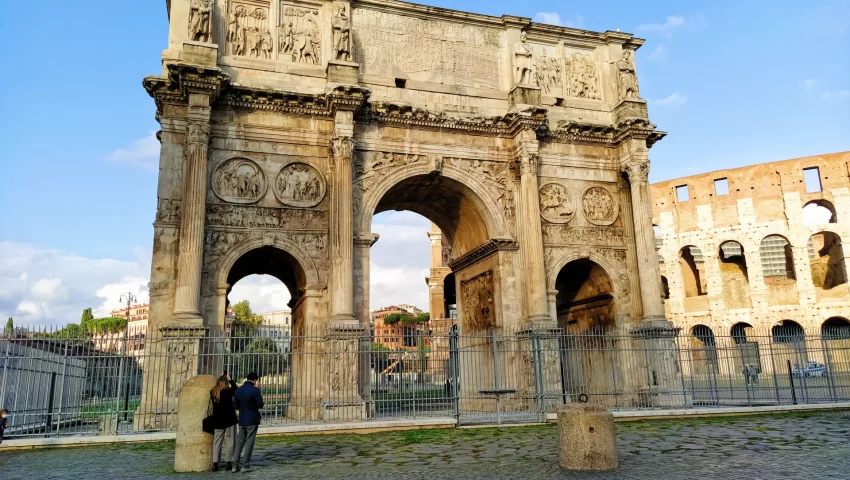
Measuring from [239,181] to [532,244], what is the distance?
25.6 ft

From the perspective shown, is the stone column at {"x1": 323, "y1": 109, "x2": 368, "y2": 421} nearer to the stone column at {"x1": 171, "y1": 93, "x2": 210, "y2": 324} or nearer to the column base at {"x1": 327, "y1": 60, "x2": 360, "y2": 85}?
the column base at {"x1": 327, "y1": 60, "x2": 360, "y2": 85}

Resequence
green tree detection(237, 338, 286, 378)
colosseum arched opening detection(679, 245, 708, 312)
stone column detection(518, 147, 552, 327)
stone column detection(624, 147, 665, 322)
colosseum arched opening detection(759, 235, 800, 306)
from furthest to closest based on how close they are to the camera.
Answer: colosseum arched opening detection(679, 245, 708, 312) < colosseum arched opening detection(759, 235, 800, 306) < stone column detection(624, 147, 665, 322) < stone column detection(518, 147, 552, 327) < green tree detection(237, 338, 286, 378)

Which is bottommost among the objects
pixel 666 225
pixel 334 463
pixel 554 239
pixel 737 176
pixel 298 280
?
pixel 334 463

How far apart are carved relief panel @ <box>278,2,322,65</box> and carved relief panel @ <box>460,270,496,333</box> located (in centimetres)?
773

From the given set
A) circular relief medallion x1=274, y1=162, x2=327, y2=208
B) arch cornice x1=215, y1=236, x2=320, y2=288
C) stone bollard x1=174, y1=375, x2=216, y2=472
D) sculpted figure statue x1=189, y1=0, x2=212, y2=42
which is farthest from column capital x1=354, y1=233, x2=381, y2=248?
stone bollard x1=174, y1=375, x2=216, y2=472

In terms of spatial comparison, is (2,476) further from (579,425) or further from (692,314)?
(692,314)

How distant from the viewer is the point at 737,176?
37812 mm

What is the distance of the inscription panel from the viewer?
685 inches

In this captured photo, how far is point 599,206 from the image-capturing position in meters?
18.5

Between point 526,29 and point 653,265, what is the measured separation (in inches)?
315

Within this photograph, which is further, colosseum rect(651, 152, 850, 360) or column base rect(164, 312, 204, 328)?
colosseum rect(651, 152, 850, 360)

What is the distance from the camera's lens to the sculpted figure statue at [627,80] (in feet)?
61.4

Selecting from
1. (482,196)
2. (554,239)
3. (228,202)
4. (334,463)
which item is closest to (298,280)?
(228,202)

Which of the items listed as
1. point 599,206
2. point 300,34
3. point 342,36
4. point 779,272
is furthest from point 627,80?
point 779,272
